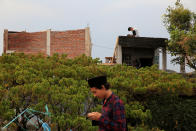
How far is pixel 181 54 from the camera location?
79.7ft

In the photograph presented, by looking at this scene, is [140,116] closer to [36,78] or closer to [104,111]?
[36,78]

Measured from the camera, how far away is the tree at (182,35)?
2111cm

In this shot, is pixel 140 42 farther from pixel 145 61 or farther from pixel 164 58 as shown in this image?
pixel 145 61

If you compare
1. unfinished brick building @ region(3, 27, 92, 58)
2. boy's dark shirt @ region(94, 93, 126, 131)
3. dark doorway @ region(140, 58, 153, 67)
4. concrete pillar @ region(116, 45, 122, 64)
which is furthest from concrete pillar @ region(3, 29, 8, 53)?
boy's dark shirt @ region(94, 93, 126, 131)

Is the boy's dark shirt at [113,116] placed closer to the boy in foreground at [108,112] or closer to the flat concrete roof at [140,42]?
the boy in foreground at [108,112]

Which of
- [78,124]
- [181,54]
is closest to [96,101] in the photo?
[78,124]

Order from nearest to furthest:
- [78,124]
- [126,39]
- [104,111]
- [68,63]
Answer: [104,111], [78,124], [68,63], [126,39]

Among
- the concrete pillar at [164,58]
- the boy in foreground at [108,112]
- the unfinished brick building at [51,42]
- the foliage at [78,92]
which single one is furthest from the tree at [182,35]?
the boy in foreground at [108,112]

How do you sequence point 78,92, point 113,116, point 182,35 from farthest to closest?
point 182,35, point 78,92, point 113,116

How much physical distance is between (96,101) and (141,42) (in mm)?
16105

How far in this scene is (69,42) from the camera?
22.9 m

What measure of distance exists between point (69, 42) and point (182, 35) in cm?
1047

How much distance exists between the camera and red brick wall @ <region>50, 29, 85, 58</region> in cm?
2273

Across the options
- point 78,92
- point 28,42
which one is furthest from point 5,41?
point 78,92
